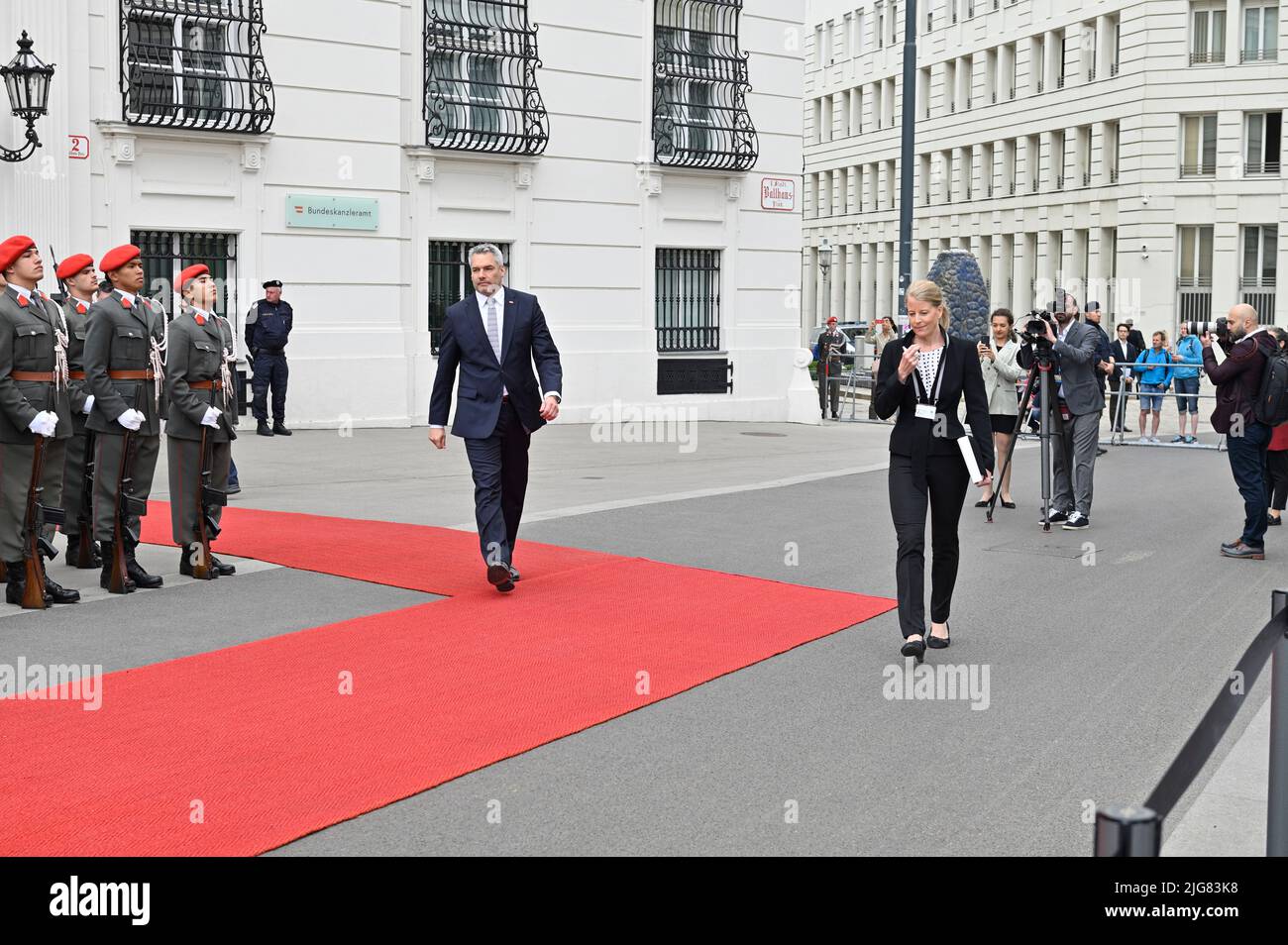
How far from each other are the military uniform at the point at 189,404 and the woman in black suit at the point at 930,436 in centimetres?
436

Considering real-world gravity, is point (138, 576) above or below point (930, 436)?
below

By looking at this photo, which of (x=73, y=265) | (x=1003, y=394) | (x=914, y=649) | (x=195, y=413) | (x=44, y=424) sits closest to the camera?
(x=914, y=649)

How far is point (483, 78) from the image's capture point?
23500 mm

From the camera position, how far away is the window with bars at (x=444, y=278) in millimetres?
23297

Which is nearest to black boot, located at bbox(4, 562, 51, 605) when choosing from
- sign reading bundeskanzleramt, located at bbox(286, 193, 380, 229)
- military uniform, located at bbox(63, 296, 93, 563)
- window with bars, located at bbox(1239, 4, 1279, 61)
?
military uniform, located at bbox(63, 296, 93, 563)

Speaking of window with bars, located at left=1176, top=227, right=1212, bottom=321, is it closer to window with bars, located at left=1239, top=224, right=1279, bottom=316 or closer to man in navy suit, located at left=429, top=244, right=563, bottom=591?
window with bars, located at left=1239, top=224, right=1279, bottom=316

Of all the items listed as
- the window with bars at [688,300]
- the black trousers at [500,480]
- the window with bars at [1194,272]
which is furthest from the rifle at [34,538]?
the window with bars at [1194,272]

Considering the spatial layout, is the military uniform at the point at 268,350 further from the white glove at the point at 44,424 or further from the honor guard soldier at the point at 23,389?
the white glove at the point at 44,424

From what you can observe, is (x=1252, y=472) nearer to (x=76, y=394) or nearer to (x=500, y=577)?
(x=500, y=577)

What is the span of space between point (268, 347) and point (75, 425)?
10.3 meters

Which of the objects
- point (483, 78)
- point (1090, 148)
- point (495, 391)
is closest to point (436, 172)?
point (483, 78)

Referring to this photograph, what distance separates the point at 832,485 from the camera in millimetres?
16875

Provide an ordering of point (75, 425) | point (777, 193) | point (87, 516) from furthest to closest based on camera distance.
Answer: point (777, 193)
point (87, 516)
point (75, 425)
